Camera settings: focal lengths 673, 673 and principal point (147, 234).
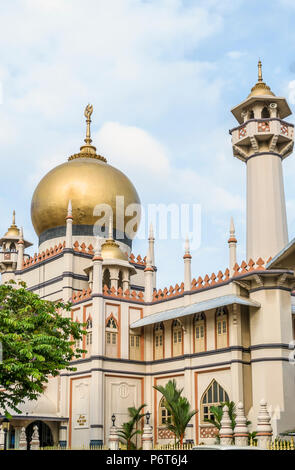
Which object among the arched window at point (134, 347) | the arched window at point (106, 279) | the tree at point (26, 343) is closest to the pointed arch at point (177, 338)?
the arched window at point (134, 347)

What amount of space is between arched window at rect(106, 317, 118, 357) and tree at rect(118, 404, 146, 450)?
232 centimetres

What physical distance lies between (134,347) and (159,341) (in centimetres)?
111

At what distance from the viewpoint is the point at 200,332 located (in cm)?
2561

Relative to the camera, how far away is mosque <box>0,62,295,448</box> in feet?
76.7

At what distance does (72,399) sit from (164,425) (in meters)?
4.10

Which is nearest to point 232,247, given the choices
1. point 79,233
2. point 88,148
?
point 79,233

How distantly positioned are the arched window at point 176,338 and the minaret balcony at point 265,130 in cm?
757

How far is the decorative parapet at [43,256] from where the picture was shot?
31397mm

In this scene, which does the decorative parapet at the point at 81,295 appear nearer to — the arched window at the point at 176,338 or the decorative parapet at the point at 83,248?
the decorative parapet at the point at 83,248

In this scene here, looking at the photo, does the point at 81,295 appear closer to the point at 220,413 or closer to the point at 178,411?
the point at 178,411

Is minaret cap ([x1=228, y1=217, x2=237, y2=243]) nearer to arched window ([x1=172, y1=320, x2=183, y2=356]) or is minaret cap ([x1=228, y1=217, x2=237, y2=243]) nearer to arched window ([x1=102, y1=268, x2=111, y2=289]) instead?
arched window ([x1=172, y1=320, x2=183, y2=356])

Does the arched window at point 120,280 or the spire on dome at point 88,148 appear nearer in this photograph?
the arched window at point 120,280

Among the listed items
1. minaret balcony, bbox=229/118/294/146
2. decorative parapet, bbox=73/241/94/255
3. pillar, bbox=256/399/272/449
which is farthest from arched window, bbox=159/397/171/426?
minaret balcony, bbox=229/118/294/146
